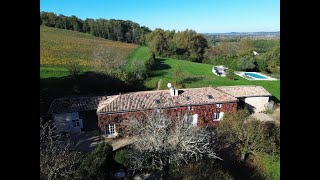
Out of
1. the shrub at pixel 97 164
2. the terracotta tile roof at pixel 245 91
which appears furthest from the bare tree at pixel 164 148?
the terracotta tile roof at pixel 245 91

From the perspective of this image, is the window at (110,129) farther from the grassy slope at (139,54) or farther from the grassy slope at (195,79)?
the grassy slope at (139,54)

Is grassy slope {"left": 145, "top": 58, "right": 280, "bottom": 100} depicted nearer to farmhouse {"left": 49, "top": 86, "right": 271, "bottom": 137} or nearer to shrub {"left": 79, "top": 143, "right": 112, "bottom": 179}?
farmhouse {"left": 49, "top": 86, "right": 271, "bottom": 137}

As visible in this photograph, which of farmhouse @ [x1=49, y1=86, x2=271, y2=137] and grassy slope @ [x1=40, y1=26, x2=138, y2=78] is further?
grassy slope @ [x1=40, y1=26, x2=138, y2=78]

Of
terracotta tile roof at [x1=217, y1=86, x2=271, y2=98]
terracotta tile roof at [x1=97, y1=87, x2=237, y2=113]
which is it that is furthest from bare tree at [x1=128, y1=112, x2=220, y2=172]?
terracotta tile roof at [x1=217, y1=86, x2=271, y2=98]

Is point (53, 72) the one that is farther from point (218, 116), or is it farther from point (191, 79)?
point (218, 116)

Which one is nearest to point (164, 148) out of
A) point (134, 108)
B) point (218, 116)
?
point (134, 108)
